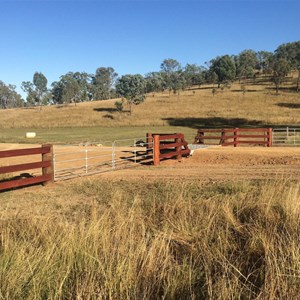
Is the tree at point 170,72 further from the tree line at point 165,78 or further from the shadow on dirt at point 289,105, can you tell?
the shadow on dirt at point 289,105

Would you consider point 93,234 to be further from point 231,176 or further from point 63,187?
point 231,176

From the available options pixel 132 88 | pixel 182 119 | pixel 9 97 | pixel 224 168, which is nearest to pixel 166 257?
pixel 224 168

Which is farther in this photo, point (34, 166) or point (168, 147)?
point (168, 147)

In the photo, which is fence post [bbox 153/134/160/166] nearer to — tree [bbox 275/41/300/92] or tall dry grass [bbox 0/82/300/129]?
tall dry grass [bbox 0/82/300/129]

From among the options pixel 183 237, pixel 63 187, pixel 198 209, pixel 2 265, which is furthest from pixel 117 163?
pixel 2 265

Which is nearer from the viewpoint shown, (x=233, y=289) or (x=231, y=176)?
(x=233, y=289)

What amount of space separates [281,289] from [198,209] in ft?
10.8

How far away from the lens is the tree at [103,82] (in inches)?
6845

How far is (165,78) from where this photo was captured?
530 ft

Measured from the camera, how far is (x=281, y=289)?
3.57 m

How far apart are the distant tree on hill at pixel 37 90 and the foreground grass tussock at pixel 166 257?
155 m

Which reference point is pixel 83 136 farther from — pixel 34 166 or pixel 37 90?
pixel 37 90

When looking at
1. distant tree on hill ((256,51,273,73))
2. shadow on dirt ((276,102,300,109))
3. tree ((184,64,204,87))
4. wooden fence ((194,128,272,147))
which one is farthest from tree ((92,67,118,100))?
wooden fence ((194,128,272,147))

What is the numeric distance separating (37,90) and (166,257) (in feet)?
558
